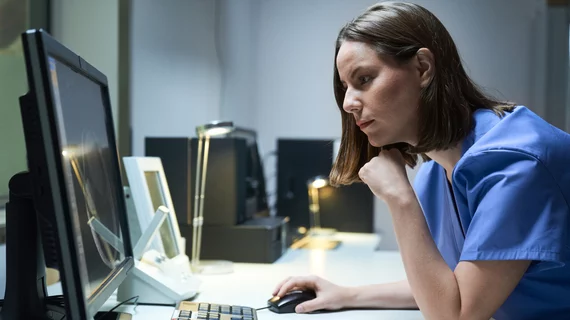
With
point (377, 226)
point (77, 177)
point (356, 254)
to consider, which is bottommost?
point (377, 226)

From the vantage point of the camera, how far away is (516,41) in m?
3.18

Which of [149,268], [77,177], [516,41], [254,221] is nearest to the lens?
[77,177]

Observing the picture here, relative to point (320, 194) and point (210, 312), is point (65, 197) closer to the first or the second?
point (210, 312)

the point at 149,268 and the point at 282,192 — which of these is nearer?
the point at 149,268

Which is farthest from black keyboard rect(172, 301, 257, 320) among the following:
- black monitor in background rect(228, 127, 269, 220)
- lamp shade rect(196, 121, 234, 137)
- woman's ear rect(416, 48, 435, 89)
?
black monitor in background rect(228, 127, 269, 220)

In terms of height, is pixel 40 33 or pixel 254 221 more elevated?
pixel 40 33

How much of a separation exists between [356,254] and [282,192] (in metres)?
0.82

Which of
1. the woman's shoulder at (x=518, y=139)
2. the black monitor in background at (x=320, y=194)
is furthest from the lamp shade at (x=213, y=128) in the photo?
the black monitor in background at (x=320, y=194)

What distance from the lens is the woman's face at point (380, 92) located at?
110 centimetres

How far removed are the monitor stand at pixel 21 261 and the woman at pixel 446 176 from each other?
1.76 feet

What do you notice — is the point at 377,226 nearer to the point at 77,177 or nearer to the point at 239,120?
the point at 239,120

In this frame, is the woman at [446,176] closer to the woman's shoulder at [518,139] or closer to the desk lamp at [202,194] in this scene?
the woman's shoulder at [518,139]

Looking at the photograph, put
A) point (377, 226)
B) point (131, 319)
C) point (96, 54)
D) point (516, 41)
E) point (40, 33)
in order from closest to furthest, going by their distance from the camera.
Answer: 1. point (40, 33)
2. point (131, 319)
3. point (96, 54)
4. point (516, 41)
5. point (377, 226)

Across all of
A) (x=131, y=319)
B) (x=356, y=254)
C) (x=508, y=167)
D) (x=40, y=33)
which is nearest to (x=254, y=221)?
(x=356, y=254)
